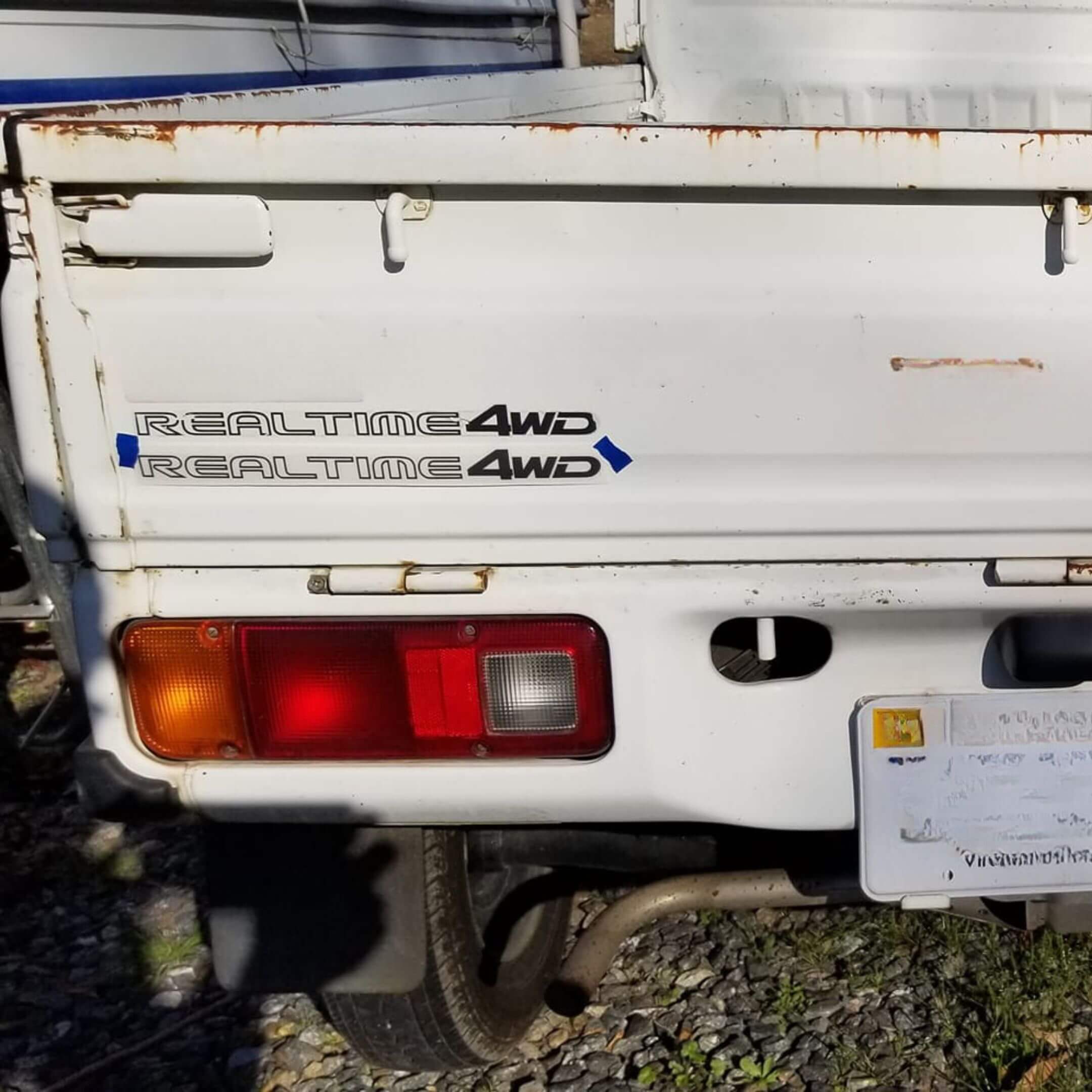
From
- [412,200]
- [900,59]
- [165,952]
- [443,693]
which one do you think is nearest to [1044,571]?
[443,693]

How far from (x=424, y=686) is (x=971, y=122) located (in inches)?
112

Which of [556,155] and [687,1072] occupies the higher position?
[556,155]

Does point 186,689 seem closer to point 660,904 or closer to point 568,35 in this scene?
point 660,904

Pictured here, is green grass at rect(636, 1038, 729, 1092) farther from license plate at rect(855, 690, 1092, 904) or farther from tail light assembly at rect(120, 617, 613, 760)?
tail light assembly at rect(120, 617, 613, 760)

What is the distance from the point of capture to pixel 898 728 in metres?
1.65

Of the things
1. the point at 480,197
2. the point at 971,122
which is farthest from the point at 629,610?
the point at 971,122

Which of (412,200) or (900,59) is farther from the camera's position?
(900,59)

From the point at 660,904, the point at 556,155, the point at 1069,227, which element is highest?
the point at 556,155

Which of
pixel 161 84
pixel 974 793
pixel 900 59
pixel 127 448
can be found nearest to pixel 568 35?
pixel 900 59

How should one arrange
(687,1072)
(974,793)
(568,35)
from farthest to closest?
1. (568,35)
2. (687,1072)
3. (974,793)

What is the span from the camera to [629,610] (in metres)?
1.61

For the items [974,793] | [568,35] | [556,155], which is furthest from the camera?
[568,35]

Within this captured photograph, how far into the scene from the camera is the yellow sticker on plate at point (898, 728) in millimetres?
1650

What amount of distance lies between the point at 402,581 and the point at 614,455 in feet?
1.00
